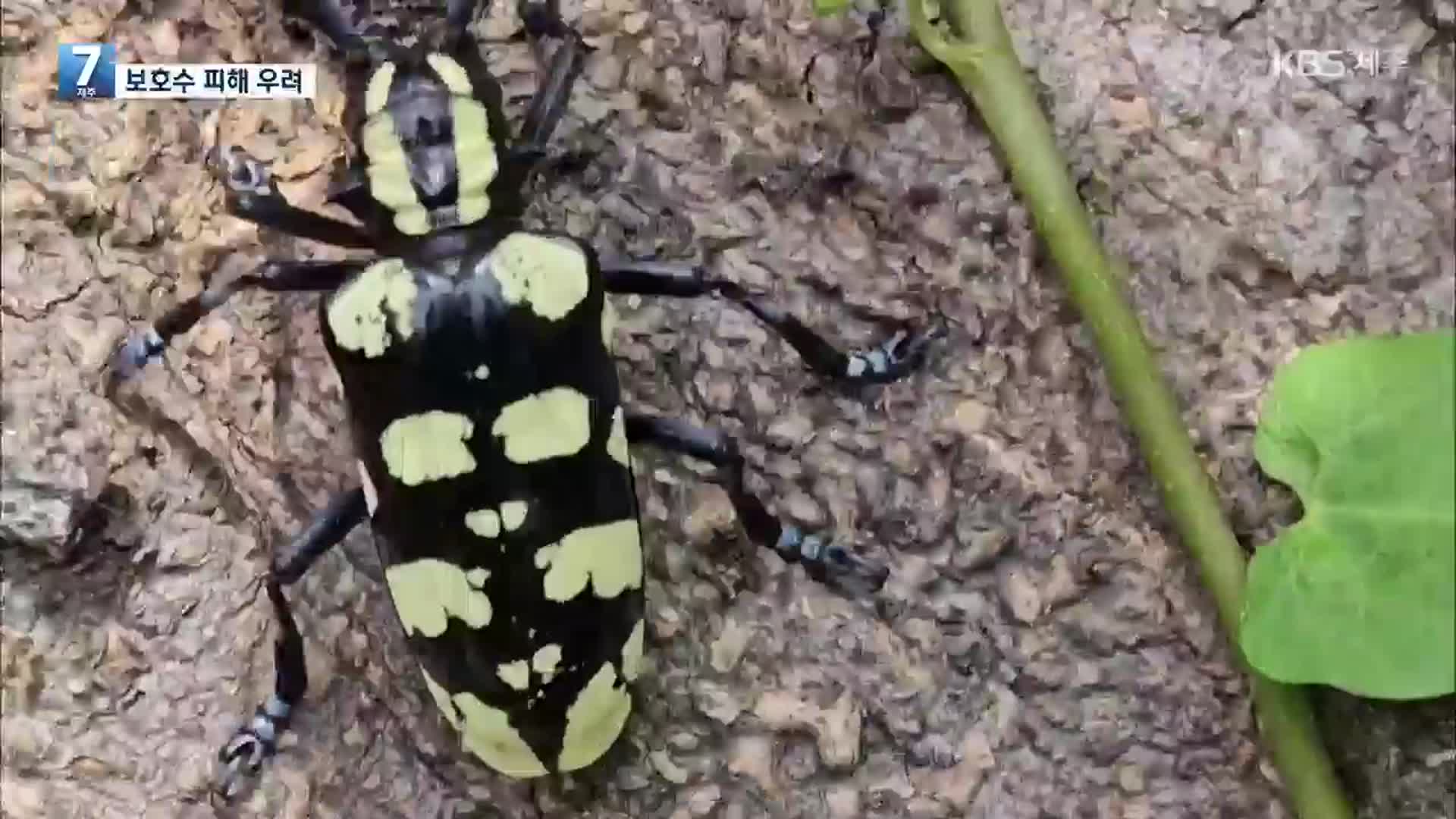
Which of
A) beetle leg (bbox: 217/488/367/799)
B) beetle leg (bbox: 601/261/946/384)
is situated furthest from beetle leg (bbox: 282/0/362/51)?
beetle leg (bbox: 217/488/367/799)

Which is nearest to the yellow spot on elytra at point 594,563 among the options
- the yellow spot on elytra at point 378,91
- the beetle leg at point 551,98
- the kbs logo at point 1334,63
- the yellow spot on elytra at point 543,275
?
the yellow spot on elytra at point 543,275

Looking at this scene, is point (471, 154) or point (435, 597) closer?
point (435, 597)

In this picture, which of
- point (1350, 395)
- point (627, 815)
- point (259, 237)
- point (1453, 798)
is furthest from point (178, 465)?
point (1453, 798)

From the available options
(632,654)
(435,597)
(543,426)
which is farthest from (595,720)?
(543,426)

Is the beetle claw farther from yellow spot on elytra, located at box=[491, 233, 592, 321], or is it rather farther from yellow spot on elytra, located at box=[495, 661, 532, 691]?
yellow spot on elytra, located at box=[491, 233, 592, 321]

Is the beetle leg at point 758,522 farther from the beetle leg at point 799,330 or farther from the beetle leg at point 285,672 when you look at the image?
the beetle leg at point 285,672

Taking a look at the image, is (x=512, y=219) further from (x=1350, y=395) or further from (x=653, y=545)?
(x=1350, y=395)

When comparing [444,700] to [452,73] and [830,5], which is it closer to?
[452,73]
